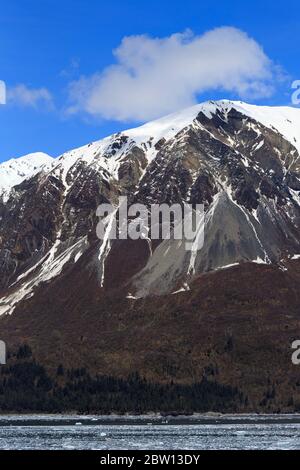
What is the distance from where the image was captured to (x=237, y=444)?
625ft

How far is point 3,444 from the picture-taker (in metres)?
190

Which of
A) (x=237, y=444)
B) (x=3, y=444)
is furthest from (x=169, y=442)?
(x=3, y=444)

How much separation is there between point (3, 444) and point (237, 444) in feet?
151
